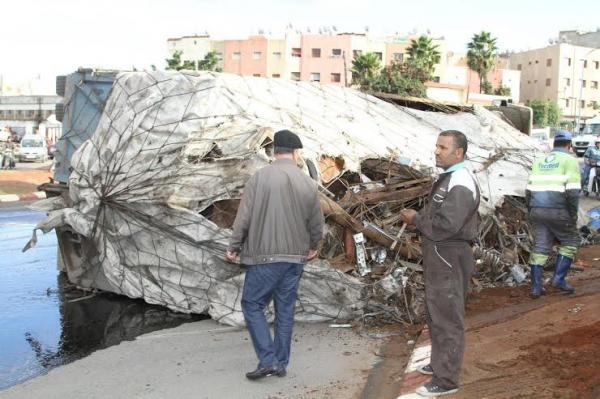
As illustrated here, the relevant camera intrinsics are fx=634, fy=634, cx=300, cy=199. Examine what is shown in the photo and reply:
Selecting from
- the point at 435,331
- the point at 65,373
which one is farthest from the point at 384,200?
the point at 65,373

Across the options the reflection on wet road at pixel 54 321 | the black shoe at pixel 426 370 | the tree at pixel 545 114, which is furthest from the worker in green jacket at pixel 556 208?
the tree at pixel 545 114

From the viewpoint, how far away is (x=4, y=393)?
14.9 ft

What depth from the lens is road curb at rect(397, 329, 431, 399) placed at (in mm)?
4130

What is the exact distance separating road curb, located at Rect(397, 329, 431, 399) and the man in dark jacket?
0.13 m

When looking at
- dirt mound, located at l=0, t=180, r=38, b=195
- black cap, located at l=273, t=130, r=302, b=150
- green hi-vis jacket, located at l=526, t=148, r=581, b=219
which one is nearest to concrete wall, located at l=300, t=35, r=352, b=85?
dirt mound, located at l=0, t=180, r=38, b=195

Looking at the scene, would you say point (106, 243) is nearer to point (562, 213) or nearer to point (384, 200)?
point (384, 200)

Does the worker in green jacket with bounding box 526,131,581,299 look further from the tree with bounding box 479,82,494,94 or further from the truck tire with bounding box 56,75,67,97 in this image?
the tree with bounding box 479,82,494,94

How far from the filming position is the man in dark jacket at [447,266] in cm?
394

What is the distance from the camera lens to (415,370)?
14.8 ft

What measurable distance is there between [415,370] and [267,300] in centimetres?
116

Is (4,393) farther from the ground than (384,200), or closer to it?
closer to it

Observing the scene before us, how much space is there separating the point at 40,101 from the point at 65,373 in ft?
187

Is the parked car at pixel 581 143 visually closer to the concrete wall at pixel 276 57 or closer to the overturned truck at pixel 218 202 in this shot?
the overturned truck at pixel 218 202

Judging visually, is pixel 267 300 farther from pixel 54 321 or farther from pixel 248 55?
pixel 248 55
